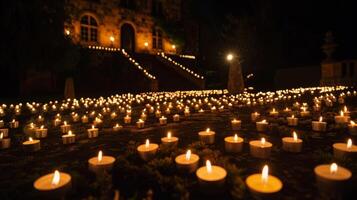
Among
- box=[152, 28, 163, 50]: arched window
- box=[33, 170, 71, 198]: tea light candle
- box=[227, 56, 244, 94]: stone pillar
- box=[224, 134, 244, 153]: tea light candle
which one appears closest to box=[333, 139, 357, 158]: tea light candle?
box=[224, 134, 244, 153]: tea light candle

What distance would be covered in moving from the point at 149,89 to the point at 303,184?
14.5 m

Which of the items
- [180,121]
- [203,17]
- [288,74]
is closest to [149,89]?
[180,121]

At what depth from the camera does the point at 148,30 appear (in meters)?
28.7

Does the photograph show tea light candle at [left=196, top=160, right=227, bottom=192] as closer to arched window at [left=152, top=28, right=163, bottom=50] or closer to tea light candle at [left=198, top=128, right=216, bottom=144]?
tea light candle at [left=198, top=128, right=216, bottom=144]

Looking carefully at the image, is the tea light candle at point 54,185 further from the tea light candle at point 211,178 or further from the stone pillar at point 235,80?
the stone pillar at point 235,80

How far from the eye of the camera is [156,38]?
96.9ft

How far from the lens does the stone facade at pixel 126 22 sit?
24078mm

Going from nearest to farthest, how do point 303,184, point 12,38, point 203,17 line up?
point 303,184
point 12,38
point 203,17

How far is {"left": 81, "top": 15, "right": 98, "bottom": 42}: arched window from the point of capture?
24516 millimetres

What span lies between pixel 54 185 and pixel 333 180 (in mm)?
2121

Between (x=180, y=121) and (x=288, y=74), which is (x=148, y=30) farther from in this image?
(x=180, y=121)

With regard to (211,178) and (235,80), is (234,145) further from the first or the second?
(235,80)

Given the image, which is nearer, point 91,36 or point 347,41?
point 347,41

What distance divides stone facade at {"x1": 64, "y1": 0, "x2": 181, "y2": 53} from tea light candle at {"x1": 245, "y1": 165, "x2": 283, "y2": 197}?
23811mm
